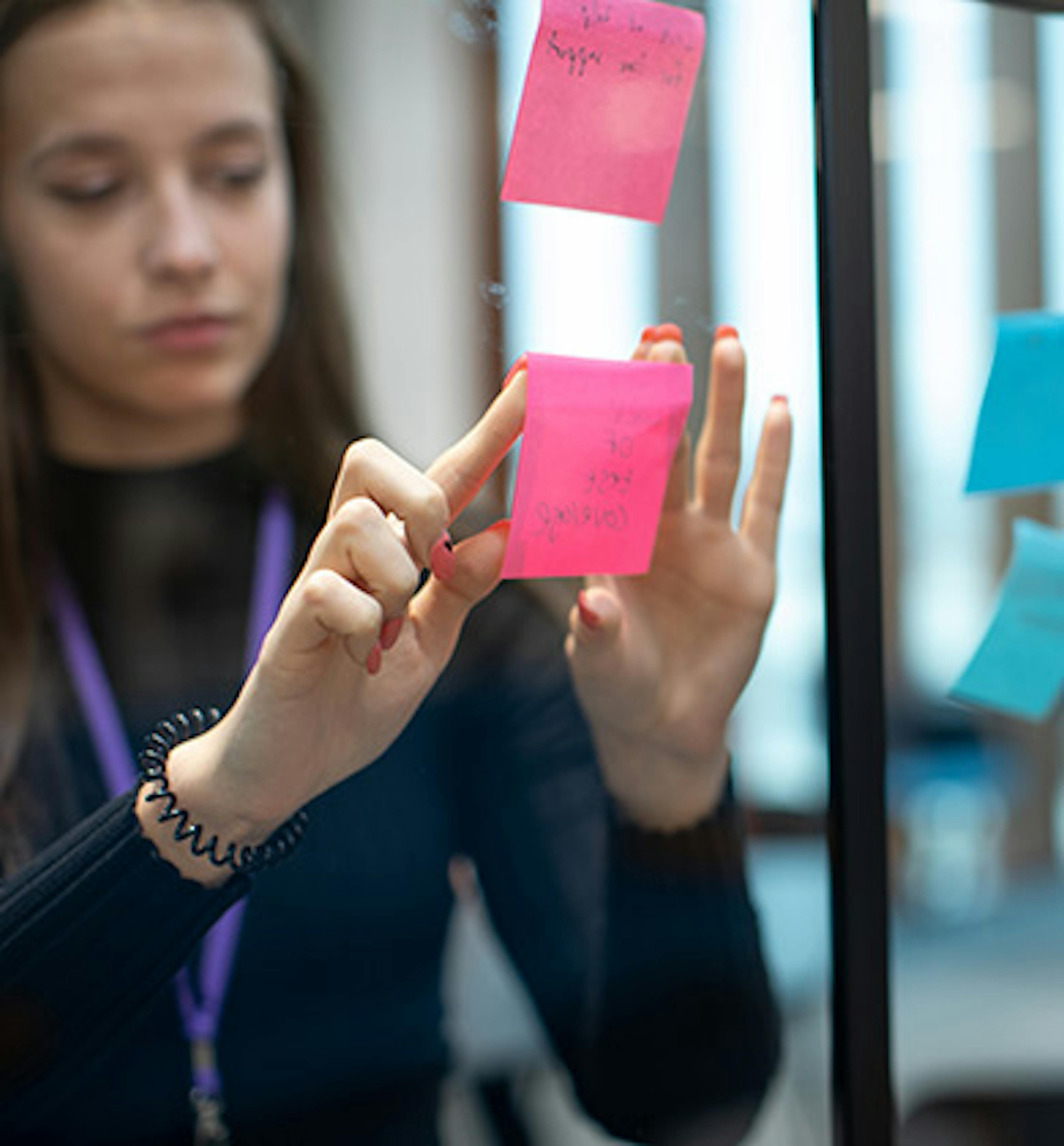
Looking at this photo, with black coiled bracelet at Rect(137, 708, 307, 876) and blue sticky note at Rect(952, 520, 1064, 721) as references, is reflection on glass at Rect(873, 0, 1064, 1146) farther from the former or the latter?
black coiled bracelet at Rect(137, 708, 307, 876)

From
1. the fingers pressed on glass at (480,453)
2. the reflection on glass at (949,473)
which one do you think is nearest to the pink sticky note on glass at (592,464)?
the fingers pressed on glass at (480,453)

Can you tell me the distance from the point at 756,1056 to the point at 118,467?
1.75ft

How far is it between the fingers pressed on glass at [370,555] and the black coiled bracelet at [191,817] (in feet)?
0.32

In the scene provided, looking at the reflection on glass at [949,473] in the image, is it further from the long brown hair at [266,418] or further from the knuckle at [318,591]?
the knuckle at [318,591]

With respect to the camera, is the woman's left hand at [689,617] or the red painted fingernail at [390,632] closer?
the red painted fingernail at [390,632]

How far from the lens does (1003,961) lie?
360cm

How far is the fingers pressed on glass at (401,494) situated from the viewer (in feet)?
1.95

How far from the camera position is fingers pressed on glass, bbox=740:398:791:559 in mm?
743

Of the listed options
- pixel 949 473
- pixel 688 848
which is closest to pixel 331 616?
pixel 688 848

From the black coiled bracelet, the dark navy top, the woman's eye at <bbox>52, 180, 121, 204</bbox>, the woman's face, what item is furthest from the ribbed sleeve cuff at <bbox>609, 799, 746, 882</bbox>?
the woman's eye at <bbox>52, 180, 121, 204</bbox>

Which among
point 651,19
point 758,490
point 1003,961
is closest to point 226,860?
point 758,490

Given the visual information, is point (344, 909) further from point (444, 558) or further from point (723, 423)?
point (723, 423)

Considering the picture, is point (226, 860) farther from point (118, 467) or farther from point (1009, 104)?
point (1009, 104)

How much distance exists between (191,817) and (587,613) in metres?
0.24
